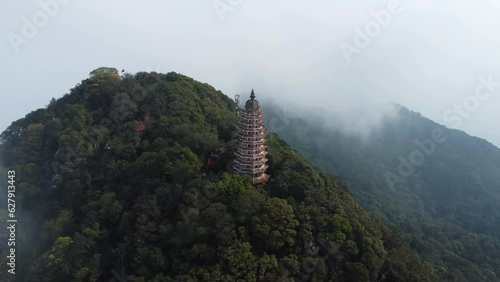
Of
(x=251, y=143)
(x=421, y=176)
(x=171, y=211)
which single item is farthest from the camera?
(x=421, y=176)

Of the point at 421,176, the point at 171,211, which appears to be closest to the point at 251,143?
the point at 171,211

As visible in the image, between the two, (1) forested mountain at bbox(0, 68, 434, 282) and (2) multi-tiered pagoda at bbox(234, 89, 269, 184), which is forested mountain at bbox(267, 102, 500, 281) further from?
(2) multi-tiered pagoda at bbox(234, 89, 269, 184)

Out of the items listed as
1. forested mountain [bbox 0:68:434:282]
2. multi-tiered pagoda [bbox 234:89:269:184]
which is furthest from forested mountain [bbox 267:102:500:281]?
multi-tiered pagoda [bbox 234:89:269:184]

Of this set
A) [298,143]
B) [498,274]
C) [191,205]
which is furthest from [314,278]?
[298,143]

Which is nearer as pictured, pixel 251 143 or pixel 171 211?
pixel 171 211

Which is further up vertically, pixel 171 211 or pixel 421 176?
pixel 421 176

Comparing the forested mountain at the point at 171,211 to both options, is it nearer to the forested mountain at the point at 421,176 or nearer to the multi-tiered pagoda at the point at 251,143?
the multi-tiered pagoda at the point at 251,143

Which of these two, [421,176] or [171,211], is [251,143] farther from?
[421,176]

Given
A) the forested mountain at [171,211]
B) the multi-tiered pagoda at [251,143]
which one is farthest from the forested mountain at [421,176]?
the multi-tiered pagoda at [251,143]
